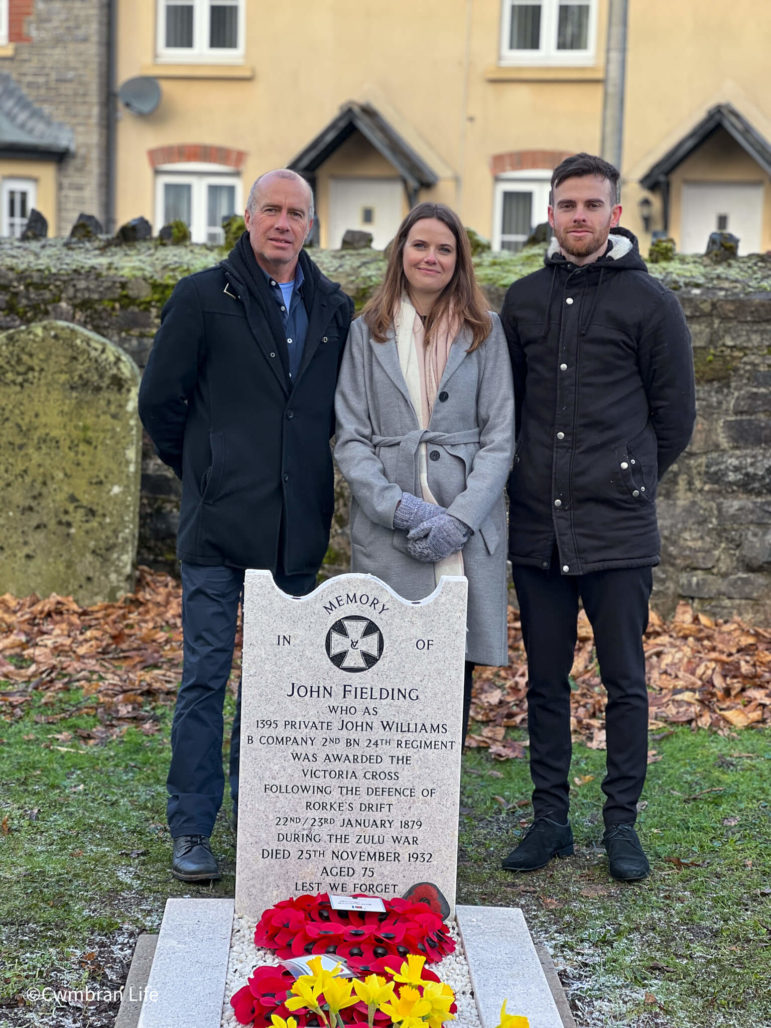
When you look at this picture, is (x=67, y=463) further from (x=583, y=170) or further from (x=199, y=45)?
(x=199, y=45)

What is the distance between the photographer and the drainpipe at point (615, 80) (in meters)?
17.6

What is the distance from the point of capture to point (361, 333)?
4.15m

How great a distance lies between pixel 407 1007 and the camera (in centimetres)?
Result: 289

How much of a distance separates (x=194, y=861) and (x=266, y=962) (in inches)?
31.1

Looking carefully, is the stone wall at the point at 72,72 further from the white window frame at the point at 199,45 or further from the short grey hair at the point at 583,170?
the short grey hair at the point at 583,170

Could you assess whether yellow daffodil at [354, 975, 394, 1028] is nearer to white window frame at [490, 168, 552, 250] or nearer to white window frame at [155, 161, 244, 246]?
white window frame at [490, 168, 552, 250]

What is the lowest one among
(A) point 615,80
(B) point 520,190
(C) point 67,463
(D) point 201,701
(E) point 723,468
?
(D) point 201,701

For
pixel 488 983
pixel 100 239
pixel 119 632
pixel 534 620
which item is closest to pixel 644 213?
pixel 100 239

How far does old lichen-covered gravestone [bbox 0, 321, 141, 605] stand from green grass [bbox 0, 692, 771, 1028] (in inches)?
70.7

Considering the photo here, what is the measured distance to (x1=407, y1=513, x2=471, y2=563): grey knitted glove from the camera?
3.94m

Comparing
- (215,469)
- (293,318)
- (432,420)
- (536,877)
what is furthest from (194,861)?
(293,318)

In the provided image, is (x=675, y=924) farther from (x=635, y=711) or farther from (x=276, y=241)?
(x=276, y=241)

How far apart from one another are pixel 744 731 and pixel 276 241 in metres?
3.22

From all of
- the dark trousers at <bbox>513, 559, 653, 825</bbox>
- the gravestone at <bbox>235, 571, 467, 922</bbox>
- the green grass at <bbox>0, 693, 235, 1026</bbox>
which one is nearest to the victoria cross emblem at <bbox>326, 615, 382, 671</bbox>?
the gravestone at <bbox>235, 571, 467, 922</bbox>
